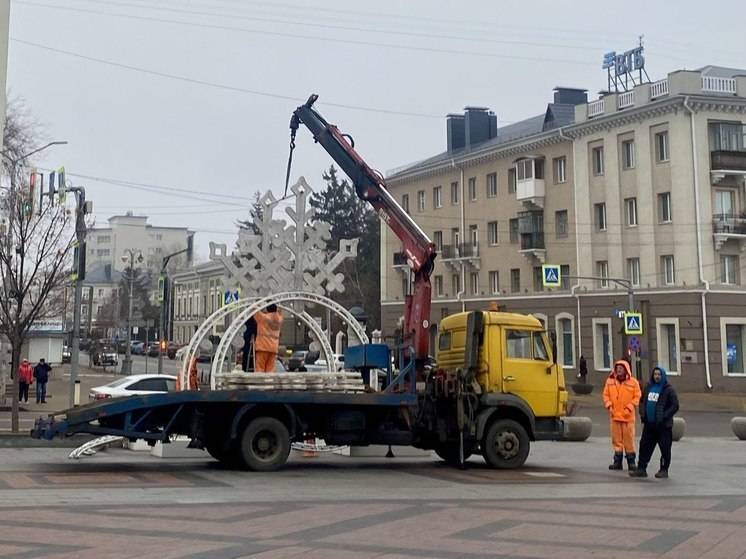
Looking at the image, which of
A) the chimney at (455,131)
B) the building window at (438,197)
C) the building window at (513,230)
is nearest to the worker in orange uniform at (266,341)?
the building window at (513,230)

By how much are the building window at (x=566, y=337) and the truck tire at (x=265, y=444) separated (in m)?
39.8

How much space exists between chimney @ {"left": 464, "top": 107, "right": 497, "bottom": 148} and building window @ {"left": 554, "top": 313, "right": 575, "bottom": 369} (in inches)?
658

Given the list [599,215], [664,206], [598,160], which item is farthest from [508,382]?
[598,160]

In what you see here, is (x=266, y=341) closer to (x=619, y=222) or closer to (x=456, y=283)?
(x=619, y=222)

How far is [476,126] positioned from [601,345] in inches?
822

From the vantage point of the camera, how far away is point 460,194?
6288 centimetres

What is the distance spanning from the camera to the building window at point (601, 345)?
171ft

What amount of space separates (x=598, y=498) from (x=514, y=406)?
12.3ft

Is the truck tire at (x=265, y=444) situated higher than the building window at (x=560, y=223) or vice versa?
the building window at (x=560, y=223)

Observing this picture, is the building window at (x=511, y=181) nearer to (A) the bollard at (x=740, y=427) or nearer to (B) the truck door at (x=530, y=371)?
(A) the bollard at (x=740, y=427)

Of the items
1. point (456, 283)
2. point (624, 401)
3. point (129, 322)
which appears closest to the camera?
point (624, 401)

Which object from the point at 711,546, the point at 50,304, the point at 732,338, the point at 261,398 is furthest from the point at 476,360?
the point at 732,338

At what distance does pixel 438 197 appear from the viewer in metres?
65.4

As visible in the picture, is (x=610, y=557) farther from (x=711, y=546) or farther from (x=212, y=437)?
(x=212, y=437)
